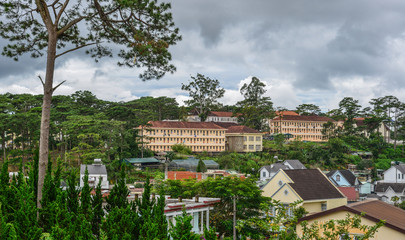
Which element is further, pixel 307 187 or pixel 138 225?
pixel 307 187

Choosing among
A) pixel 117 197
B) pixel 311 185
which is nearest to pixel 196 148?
pixel 311 185

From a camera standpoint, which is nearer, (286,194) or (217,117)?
(286,194)

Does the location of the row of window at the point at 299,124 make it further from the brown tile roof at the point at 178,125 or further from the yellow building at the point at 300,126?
the brown tile roof at the point at 178,125

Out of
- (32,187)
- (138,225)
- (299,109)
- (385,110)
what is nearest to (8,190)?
(32,187)

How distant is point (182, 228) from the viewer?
26.5ft

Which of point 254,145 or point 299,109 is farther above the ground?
point 299,109

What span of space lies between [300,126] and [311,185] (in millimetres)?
59819

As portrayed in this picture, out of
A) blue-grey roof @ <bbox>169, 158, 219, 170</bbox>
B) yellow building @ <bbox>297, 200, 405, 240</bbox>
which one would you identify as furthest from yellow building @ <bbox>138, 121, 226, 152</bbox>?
yellow building @ <bbox>297, 200, 405, 240</bbox>

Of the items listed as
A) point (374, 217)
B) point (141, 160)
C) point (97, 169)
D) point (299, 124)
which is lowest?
point (97, 169)

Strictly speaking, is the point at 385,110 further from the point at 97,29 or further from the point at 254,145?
the point at 97,29

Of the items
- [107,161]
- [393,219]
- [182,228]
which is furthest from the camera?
[107,161]

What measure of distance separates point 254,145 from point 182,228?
201 feet

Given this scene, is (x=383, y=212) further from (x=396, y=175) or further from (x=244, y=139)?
(x=244, y=139)

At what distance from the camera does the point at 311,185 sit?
28.3 m
